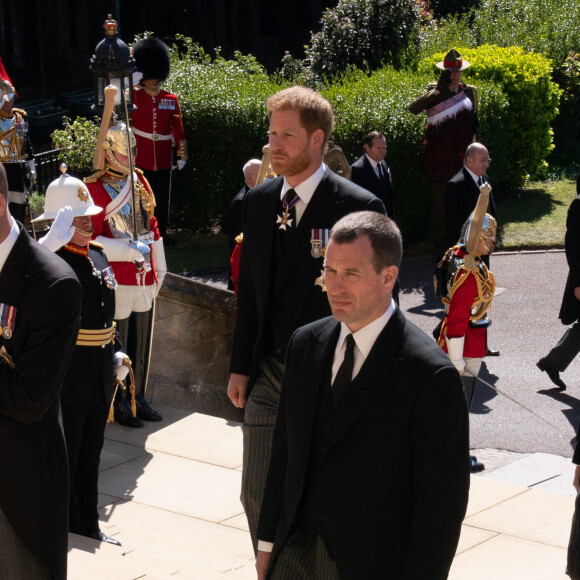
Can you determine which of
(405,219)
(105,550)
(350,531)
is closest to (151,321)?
(105,550)

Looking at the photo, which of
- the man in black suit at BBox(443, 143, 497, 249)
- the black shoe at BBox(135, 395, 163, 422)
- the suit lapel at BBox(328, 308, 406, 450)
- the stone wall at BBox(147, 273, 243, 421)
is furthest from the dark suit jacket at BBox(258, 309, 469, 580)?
the man in black suit at BBox(443, 143, 497, 249)

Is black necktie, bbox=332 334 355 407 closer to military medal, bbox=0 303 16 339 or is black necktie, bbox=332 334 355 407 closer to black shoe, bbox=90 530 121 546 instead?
military medal, bbox=0 303 16 339

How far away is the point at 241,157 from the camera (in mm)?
14172

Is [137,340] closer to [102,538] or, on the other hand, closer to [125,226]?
[125,226]

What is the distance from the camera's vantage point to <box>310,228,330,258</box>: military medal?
4.82 meters

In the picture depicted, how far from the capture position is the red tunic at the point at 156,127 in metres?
13.8

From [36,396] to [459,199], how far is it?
7.05 metres

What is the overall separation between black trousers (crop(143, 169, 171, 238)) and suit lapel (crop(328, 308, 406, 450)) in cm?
1078

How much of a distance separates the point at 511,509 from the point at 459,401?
349 centimetres

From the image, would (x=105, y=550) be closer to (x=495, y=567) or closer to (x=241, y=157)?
(x=495, y=567)

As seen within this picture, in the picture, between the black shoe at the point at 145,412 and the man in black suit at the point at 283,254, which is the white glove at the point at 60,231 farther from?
the black shoe at the point at 145,412

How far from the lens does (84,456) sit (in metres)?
6.08

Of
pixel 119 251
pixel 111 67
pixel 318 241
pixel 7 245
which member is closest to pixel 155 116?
pixel 111 67

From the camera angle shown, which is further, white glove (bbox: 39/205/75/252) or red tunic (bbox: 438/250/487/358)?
red tunic (bbox: 438/250/487/358)
